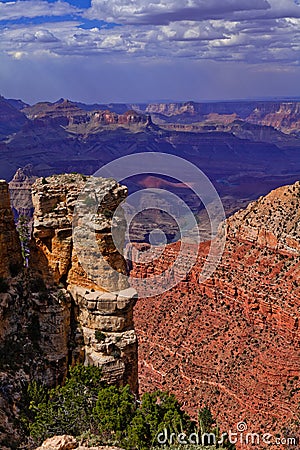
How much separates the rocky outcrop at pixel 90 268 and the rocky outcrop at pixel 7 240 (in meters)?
0.88

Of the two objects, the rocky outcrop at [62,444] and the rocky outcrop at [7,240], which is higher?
the rocky outcrop at [7,240]

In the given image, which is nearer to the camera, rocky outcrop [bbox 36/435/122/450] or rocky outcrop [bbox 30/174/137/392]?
rocky outcrop [bbox 36/435/122/450]

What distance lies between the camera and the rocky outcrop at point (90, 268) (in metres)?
23.4

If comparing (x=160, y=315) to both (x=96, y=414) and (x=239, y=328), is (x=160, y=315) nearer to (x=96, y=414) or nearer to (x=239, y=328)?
(x=239, y=328)

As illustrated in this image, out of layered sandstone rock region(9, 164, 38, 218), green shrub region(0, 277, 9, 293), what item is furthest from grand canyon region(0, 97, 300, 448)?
layered sandstone rock region(9, 164, 38, 218)

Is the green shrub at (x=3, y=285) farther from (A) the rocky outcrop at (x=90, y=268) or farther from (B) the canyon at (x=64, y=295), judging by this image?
(A) the rocky outcrop at (x=90, y=268)

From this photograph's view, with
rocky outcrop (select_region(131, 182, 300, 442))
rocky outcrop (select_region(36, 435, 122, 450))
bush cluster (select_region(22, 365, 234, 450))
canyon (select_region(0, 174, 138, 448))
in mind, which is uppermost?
canyon (select_region(0, 174, 138, 448))

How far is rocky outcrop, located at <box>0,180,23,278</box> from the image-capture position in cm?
2322

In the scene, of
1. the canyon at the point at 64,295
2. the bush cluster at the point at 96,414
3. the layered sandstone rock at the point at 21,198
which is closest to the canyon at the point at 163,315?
the canyon at the point at 64,295

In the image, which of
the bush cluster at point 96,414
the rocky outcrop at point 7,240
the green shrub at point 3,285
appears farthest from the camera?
the rocky outcrop at point 7,240

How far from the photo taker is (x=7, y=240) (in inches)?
929

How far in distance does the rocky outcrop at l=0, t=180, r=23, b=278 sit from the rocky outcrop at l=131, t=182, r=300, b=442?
21.3 m

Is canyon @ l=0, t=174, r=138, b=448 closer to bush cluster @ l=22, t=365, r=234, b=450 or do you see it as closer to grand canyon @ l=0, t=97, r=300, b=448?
grand canyon @ l=0, t=97, r=300, b=448

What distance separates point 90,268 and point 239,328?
29.2 meters
